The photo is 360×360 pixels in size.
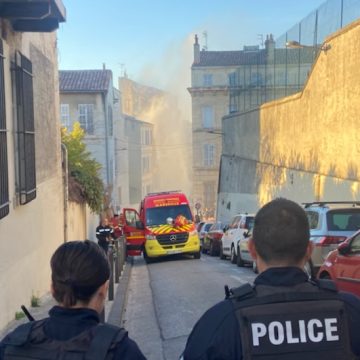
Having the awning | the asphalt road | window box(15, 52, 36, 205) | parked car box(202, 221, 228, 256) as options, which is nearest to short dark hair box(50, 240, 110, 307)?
the asphalt road

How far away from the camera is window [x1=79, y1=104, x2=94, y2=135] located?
4081 centimetres

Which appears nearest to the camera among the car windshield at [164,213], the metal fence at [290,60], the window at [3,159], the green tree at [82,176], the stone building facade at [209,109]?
the window at [3,159]

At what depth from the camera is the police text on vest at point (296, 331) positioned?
2.46 m

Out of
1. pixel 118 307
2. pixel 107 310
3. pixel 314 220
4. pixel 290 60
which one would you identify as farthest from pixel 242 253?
pixel 290 60

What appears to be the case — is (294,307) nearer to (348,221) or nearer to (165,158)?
(348,221)

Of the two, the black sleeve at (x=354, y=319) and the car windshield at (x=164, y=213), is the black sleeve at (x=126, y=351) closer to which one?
the black sleeve at (x=354, y=319)

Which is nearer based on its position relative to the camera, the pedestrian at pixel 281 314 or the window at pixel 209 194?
the pedestrian at pixel 281 314

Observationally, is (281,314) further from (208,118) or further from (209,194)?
(209,194)

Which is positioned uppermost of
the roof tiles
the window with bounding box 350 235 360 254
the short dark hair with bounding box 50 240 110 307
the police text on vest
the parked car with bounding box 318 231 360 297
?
the roof tiles

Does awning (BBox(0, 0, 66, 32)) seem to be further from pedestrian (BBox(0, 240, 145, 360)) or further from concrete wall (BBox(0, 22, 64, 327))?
pedestrian (BBox(0, 240, 145, 360))

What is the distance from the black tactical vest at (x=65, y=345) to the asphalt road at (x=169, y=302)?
4.78 metres

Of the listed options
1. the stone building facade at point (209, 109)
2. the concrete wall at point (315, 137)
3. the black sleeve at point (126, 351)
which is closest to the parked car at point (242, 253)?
the concrete wall at point (315, 137)

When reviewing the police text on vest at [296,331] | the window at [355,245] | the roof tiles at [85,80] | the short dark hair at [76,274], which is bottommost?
the window at [355,245]

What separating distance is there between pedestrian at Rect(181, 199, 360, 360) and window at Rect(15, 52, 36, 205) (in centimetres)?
726
